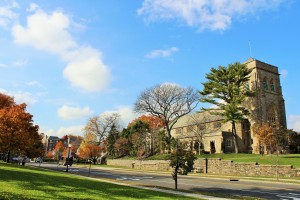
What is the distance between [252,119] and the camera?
56562mm

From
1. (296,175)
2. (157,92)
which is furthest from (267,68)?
(296,175)

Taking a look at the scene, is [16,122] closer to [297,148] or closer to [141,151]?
[141,151]

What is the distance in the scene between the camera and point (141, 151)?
203 ft

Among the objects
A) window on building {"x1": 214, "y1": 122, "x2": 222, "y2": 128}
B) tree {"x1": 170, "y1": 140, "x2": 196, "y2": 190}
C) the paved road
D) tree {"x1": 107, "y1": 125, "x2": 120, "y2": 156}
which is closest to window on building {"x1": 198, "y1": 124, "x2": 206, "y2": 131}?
window on building {"x1": 214, "y1": 122, "x2": 222, "y2": 128}

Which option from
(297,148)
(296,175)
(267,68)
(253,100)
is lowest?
(296,175)

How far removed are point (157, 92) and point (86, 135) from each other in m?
34.4

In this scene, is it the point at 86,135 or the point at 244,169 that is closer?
the point at 244,169

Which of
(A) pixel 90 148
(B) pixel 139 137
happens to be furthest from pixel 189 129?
(A) pixel 90 148

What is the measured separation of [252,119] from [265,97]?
566cm

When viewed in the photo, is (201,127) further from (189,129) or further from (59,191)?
(59,191)

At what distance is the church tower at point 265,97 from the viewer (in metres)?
56.4

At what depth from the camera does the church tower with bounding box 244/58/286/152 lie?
56.4 metres

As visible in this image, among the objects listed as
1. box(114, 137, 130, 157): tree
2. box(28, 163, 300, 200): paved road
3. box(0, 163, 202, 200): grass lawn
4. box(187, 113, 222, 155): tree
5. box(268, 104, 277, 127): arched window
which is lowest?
box(28, 163, 300, 200): paved road

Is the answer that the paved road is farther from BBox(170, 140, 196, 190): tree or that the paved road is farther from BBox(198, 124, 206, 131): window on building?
BBox(198, 124, 206, 131): window on building
